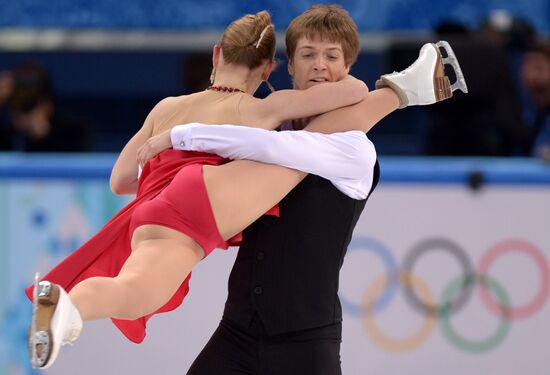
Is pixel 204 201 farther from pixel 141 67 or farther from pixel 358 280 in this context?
pixel 141 67

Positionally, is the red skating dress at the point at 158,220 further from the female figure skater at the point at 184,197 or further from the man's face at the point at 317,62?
the man's face at the point at 317,62

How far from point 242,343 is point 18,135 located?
115 inches

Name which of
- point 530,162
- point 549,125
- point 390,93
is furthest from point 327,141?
point 549,125

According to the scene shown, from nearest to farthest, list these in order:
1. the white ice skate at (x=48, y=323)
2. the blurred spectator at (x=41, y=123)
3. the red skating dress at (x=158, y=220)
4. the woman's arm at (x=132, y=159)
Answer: the white ice skate at (x=48, y=323) < the red skating dress at (x=158, y=220) < the woman's arm at (x=132, y=159) < the blurred spectator at (x=41, y=123)

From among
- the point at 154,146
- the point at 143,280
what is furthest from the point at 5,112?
the point at 143,280

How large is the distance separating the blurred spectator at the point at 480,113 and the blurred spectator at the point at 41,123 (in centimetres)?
167

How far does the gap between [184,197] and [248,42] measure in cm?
46

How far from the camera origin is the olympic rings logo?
407cm

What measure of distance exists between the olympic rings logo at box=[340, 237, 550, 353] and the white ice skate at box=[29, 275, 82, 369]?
195cm

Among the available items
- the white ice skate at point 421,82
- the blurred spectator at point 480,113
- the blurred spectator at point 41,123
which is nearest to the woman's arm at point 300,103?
the white ice skate at point 421,82

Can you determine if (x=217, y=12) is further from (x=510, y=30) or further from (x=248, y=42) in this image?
(x=248, y=42)

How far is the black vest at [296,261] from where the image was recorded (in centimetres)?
277

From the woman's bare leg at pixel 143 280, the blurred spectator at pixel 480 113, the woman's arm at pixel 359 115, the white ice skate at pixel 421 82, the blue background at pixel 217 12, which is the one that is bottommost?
the woman's bare leg at pixel 143 280

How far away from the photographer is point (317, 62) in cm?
279
